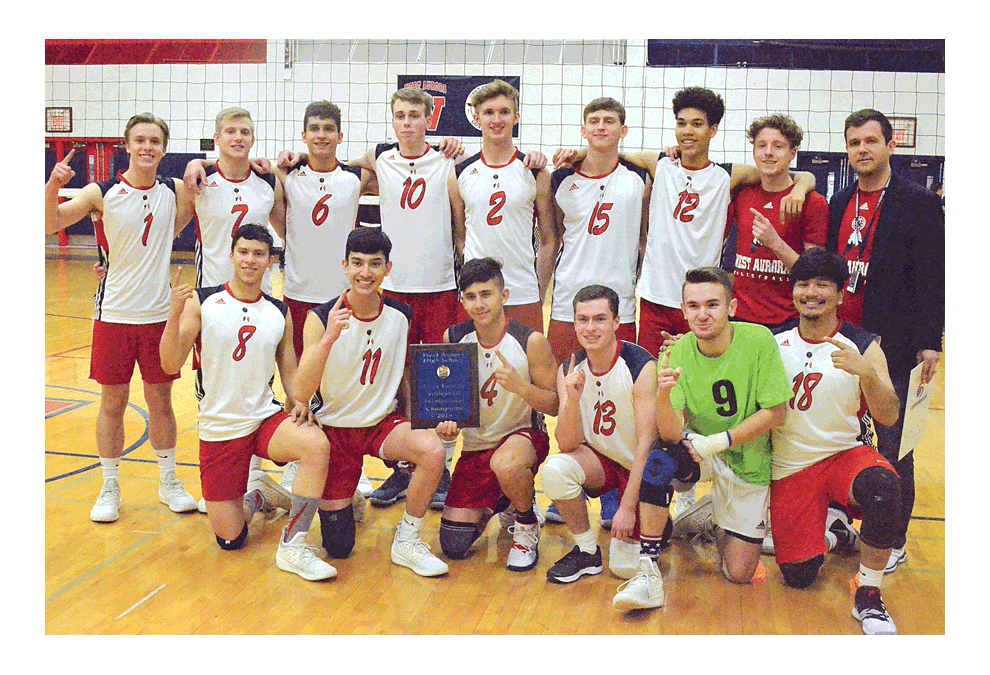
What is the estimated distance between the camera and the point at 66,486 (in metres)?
4.91

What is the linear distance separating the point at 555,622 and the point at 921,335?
2049mm

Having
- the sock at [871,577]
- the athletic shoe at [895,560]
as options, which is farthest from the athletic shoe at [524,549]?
the athletic shoe at [895,560]

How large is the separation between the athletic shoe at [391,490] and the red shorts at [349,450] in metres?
0.62

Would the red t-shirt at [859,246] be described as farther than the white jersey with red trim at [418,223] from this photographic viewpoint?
No

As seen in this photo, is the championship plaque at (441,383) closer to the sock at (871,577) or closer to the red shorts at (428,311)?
the red shorts at (428,311)

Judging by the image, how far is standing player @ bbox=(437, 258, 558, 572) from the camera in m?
3.96

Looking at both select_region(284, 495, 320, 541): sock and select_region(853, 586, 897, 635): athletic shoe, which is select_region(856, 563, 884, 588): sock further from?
select_region(284, 495, 320, 541): sock

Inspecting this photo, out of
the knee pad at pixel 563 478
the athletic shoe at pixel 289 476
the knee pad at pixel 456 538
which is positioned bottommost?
the knee pad at pixel 456 538

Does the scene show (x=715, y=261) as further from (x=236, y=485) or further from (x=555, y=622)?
(x=236, y=485)

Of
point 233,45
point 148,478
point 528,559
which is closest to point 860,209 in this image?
point 528,559

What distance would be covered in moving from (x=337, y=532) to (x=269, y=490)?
0.64 meters

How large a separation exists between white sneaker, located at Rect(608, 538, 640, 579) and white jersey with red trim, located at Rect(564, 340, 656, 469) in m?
0.35

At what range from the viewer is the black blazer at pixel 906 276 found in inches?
151

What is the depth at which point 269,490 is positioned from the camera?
451cm
